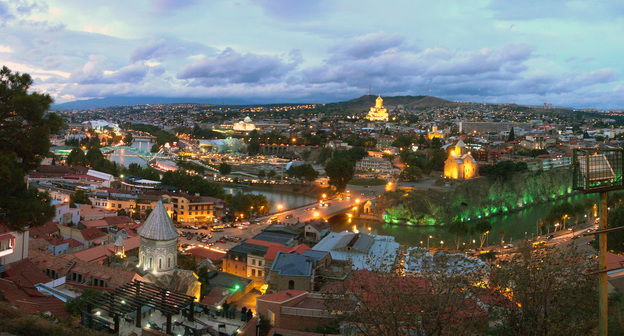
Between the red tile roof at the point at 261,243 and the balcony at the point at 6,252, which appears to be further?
the red tile roof at the point at 261,243

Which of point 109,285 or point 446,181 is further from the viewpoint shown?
point 446,181

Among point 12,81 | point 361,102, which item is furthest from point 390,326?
point 361,102

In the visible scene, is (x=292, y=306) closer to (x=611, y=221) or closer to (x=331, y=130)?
(x=611, y=221)

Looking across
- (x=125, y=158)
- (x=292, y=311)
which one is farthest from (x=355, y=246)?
(x=125, y=158)

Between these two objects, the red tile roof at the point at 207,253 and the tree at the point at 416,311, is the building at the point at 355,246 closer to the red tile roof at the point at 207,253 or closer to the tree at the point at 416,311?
the red tile roof at the point at 207,253

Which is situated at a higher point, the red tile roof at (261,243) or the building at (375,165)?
the building at (375,165)

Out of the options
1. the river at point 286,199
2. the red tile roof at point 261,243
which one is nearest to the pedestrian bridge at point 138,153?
the river at point 286,199
